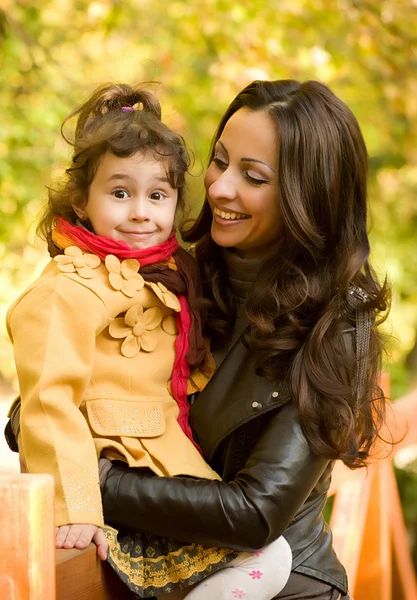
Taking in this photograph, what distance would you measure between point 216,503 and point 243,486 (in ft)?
0.23

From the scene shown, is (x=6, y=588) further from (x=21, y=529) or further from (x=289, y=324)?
(x=289, y=324)

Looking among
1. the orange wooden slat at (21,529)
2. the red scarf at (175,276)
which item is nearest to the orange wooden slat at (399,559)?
the red scarf at (175,276)

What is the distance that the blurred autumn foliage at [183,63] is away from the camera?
199 inches

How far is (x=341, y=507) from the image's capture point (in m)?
3.10

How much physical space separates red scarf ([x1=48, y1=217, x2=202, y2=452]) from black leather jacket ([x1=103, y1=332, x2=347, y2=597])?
6cm

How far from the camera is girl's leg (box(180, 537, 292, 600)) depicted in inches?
69.8

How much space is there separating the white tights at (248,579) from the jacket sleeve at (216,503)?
46 mm

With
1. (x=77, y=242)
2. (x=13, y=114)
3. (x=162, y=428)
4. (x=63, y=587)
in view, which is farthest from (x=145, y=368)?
(x=13, y=114)

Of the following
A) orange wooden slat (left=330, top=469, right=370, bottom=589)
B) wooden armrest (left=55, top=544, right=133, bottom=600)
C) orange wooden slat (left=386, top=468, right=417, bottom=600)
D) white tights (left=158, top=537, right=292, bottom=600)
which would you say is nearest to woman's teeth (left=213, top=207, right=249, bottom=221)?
white tights (left=158, top=537, right=292, bottom=600)

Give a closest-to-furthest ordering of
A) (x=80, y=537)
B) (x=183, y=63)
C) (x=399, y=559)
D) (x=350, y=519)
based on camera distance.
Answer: (x=80, y=537), (x=350, y=519), (x=399, y=559), (x=183, y=63)

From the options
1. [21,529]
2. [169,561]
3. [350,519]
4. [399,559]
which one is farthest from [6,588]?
[399,559]

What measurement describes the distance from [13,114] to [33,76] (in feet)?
0.82

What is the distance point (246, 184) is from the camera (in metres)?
2.06

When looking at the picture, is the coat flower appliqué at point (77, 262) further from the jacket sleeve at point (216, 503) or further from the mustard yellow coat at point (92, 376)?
the jacket sleeve at point (216, 503)
